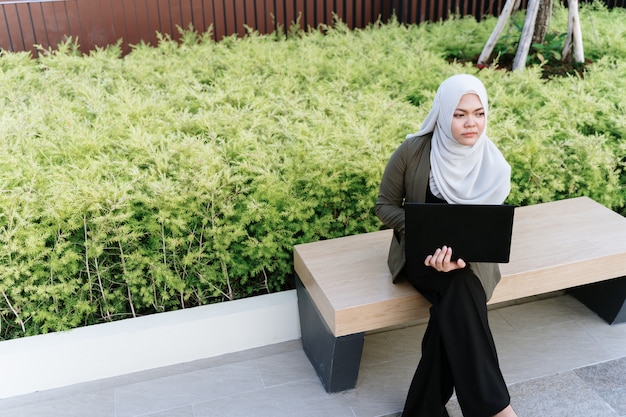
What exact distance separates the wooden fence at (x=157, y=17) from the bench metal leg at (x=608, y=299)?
4561 millimetres

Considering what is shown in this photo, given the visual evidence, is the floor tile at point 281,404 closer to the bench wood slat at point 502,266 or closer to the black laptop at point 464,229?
the bench wood slat at point 502,266

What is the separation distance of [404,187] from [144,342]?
146 centimetres

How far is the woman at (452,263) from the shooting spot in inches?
94.7

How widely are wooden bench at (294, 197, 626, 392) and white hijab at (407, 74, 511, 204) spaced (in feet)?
1.38

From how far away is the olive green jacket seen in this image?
2631 millimetres

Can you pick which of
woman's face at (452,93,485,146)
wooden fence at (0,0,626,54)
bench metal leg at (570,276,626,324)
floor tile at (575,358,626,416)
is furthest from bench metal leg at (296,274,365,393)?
wooden fence at (0,0,626,54)

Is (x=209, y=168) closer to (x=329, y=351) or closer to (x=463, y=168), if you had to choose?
(x=329, y=351)

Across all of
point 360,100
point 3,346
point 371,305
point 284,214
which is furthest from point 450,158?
point 3,346

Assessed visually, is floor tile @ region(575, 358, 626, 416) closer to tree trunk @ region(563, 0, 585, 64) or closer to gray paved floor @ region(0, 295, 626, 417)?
gray paved floor @ region(0, 295, 626, 417)

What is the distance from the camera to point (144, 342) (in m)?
2.95

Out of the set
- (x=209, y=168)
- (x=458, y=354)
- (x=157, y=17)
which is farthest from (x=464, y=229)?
(x=157, y=17)

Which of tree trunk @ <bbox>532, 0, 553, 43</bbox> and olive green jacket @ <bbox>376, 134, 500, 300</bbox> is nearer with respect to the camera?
olive green jacket @ <bbox>376, 134, 500, 300</bbox>

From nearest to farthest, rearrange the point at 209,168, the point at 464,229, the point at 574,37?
the point at 464,229
the point at 209,168
the point at 574,37

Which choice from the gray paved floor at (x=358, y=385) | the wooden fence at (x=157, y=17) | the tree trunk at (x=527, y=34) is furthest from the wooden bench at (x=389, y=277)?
the wooden fence at (x=157, y=17)
